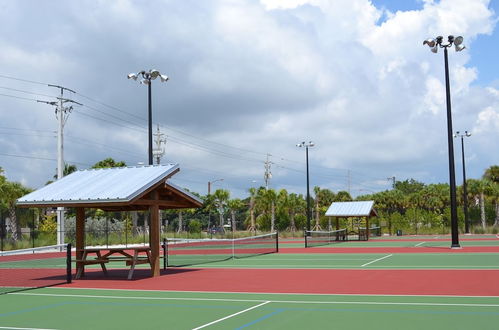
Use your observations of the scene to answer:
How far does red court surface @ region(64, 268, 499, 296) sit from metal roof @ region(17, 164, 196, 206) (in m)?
2.25

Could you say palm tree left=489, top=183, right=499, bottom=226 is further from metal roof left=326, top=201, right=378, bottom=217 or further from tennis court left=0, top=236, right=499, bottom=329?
tennis court left=0, top=236, right=499, bottom=329

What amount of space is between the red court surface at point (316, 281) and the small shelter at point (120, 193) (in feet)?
5.38

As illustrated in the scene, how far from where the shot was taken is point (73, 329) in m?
9.28

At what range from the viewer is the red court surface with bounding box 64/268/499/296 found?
44.6ft

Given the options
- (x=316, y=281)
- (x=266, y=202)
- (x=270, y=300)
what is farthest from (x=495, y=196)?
(x=270, y=300)

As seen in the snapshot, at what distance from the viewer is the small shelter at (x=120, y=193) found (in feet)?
53.8

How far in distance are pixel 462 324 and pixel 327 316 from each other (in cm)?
207

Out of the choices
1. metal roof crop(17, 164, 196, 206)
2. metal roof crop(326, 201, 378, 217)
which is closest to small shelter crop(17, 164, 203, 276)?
metal roof crop(17, 164, 196, 206)

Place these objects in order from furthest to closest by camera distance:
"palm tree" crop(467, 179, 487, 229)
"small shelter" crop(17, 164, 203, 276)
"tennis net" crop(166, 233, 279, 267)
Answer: "palm tree" crop(467, 179, 487, 229), "tennis net" crop(166, 233, 279, 267), "small shelter" crop(17, 164, 203, 276)

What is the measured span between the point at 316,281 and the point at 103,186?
640cm

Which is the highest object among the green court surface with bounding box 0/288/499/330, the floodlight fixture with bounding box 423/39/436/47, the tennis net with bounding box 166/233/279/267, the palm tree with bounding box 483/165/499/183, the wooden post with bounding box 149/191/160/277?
the floodlight fixture with bounding box 423/39/436/47

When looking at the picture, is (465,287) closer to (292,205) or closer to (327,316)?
(327,316)

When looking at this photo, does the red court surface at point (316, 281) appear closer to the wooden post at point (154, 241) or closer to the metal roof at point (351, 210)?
the wooden post at point (154, 241)

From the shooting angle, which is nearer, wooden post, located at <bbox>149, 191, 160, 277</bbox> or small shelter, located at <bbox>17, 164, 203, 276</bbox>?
small shelter, located at <bbox>17, 164, 203, 276</bbox>
